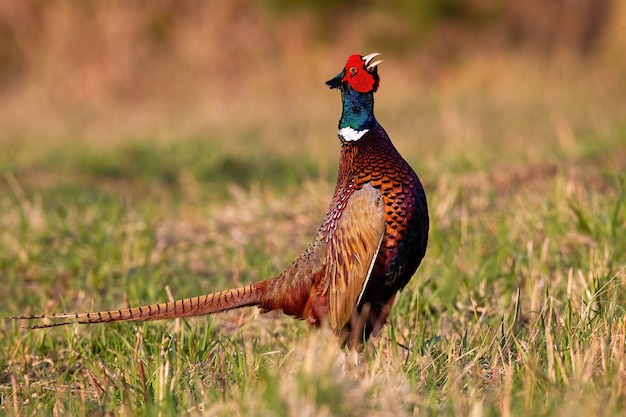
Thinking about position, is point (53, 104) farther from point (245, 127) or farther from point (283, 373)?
point (283, 373)

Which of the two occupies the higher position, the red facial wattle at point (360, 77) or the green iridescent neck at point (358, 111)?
the red facial wattle at point (360, 77)

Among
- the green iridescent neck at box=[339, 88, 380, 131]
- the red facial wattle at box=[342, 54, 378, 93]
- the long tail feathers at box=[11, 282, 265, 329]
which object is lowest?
the long tail feathers at box=[11, 282, 265, 329]

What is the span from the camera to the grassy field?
2.39m

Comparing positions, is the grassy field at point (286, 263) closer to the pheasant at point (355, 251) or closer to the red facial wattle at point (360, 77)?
the pheasant at point (355, 251)

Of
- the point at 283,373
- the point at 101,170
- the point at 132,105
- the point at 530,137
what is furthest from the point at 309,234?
the point at 132,105

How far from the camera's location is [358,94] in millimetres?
2898

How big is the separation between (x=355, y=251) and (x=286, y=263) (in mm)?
1614

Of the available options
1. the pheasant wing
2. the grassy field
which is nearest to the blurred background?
the grassy field

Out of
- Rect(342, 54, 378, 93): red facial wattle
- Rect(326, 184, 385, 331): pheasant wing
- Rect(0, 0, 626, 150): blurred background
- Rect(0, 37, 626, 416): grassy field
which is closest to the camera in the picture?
Rect(0, 37, 626, 416): grassy field

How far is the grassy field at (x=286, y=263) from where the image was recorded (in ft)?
7.84

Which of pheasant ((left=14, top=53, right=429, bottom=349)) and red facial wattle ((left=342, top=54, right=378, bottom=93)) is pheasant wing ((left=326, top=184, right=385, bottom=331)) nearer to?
pheasant ((left=14, top=53, right=429, bottom=349))

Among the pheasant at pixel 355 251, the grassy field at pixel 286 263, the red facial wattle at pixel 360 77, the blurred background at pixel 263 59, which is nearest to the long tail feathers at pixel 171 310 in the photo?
the pheasant at pixel 355 251

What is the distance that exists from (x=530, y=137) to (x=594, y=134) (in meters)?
1.75

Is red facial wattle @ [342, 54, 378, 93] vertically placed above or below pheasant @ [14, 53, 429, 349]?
above
